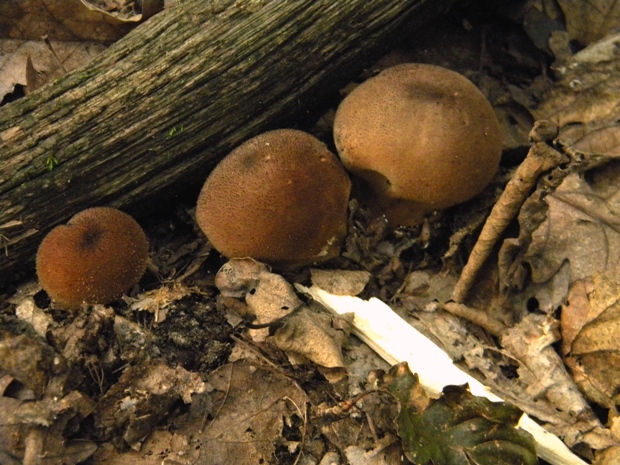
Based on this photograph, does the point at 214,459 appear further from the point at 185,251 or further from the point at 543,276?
the point at 543,276

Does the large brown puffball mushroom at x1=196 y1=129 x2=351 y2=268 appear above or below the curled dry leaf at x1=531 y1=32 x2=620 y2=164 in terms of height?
above

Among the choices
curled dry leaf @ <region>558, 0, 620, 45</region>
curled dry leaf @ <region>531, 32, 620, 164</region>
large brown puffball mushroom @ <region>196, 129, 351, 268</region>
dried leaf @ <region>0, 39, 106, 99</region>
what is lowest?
curled dry leaf @ <region>531, 32, 620, 164</region>

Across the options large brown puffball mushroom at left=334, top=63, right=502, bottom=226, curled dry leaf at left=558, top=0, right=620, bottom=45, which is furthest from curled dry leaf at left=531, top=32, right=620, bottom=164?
large brown puffball mushroom at left=334, top=63, right=502, bottom=226

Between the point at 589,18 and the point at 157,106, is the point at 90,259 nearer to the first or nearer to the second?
the point at 157,106

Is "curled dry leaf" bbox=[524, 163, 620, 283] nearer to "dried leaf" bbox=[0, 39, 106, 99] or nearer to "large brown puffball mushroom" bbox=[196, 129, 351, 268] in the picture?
"large brown puffball mushroom" bbox=[196, 129, 351, 268]

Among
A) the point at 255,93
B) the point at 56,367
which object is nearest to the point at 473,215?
the point at 255,93

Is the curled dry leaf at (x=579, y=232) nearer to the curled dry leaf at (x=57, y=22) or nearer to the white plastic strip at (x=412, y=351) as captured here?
the white plastic strip at (x=412, y=351)
